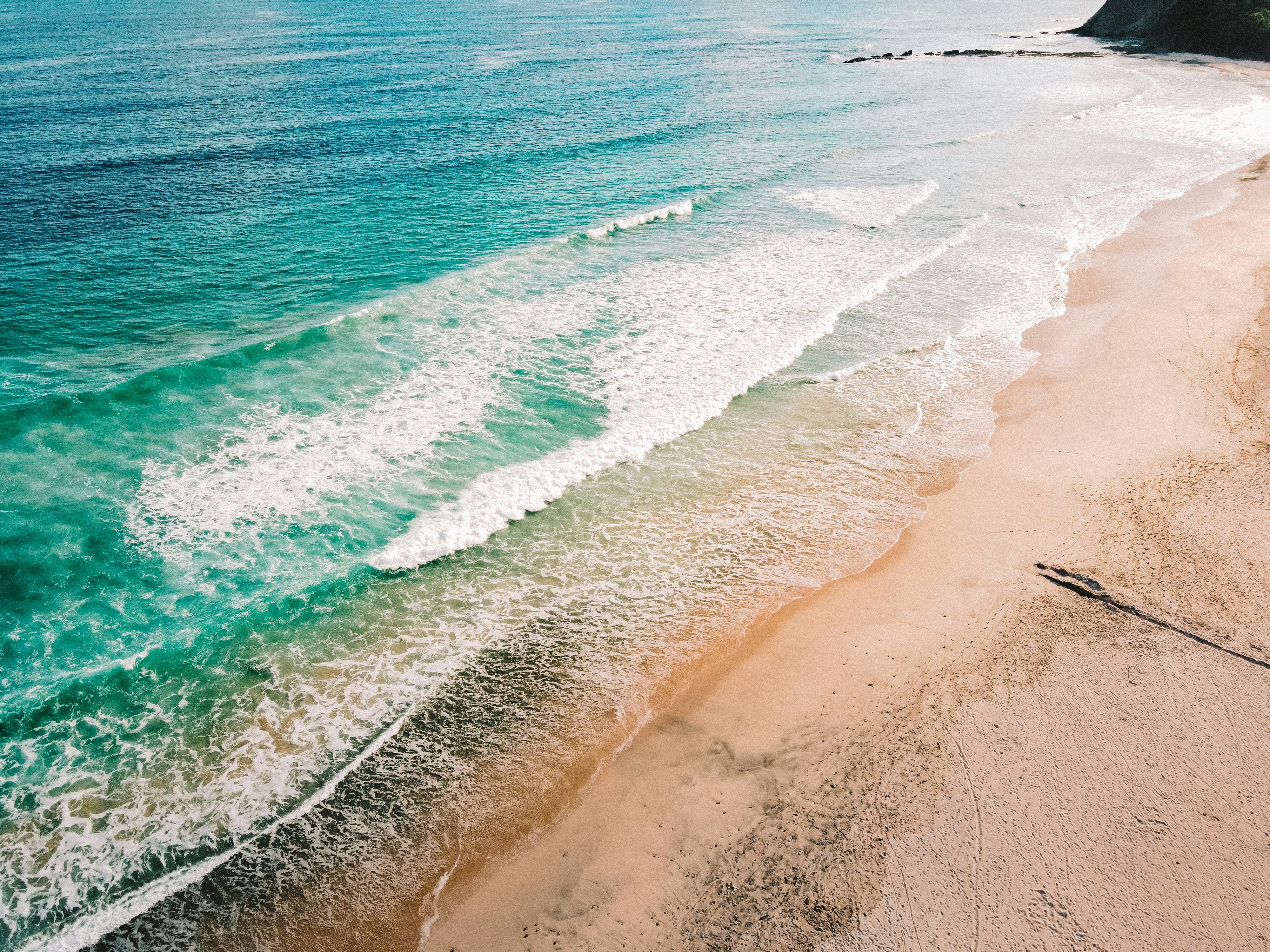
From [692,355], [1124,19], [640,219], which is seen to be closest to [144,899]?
[692,355]

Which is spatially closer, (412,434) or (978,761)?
(978,761)

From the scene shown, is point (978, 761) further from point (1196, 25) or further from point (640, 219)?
point (1196, 25)

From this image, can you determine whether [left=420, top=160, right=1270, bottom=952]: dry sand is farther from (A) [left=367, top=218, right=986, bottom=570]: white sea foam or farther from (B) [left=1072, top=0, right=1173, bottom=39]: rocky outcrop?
(B) [left=1072, top=0, right=1173, bottom=39]: rocky outcrop

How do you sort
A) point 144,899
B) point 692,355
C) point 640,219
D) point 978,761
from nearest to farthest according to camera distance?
point 144,899
point 978,761
point 692,355
point 640,219

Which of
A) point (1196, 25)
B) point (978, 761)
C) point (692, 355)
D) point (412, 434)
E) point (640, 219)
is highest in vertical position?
point (1196, 25)

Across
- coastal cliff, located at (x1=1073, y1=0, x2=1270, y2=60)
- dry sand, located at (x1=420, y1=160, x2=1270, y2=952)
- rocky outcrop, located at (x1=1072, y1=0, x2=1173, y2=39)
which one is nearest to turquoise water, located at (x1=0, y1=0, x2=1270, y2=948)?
dry sand, located at (x1=420, y1=160, x2=1270, y2=952)

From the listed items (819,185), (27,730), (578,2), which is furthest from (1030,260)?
(578,2)

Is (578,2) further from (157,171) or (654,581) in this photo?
(654,581)
